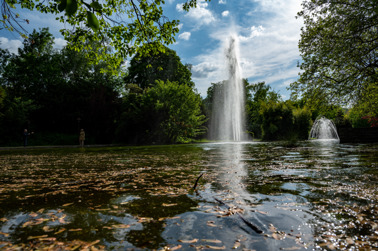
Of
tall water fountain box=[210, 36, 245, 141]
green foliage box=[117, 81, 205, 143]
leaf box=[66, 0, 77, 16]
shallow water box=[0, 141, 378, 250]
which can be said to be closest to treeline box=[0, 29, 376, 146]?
green foliage box=[117, 81, 205, 143]

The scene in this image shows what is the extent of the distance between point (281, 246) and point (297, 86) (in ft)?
54.3

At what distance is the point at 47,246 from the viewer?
1958 millimetres

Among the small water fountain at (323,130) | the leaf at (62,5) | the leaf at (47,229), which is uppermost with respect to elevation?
the leaf at (62,5)

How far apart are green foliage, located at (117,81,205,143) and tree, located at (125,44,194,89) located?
40.7 ft

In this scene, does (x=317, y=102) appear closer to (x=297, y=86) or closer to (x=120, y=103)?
(x=297, y=86)

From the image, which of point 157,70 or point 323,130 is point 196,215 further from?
point 157,70

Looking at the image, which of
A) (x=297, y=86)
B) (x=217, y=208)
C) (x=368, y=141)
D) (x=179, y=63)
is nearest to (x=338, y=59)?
(x=297, y=86)

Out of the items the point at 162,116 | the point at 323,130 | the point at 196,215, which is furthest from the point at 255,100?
the point at 196,215

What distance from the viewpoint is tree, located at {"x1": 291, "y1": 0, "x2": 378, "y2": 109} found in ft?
41.8

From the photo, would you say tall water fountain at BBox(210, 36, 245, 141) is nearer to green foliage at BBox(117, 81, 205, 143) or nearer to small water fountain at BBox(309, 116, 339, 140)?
green foliage at BBox(117, 81, 205, 143)

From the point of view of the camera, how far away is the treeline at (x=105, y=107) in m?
28.8

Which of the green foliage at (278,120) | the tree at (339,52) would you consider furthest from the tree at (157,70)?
the tree at (339,52)

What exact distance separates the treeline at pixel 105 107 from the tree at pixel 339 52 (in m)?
1.65

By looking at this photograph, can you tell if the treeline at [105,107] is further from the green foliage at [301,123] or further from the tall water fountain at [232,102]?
the tall water fountain at [232,102]
